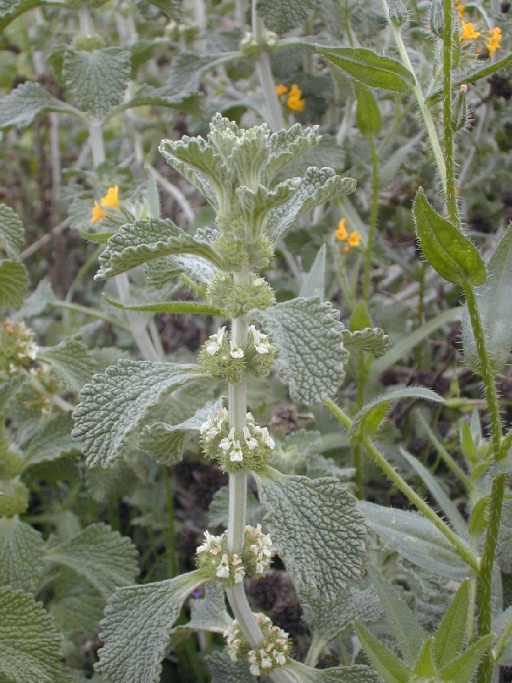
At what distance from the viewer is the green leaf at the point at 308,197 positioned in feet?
2.84

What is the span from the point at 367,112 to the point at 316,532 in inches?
37.2

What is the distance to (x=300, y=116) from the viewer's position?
6.46 feet

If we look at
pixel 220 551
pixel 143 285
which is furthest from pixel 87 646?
pixel 143 285

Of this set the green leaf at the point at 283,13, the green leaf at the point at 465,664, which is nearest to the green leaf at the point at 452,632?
the green leaf at the point at 465,664

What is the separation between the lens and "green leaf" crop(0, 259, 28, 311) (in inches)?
53.3

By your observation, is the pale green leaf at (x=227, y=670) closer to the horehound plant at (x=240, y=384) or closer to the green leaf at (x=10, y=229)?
the horehound plant at (x=240, y=384)

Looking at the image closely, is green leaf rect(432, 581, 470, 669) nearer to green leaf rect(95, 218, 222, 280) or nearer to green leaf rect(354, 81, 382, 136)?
green leaf rect(95, 218, 222, 280)

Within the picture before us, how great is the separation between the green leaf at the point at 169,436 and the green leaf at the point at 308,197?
265mm

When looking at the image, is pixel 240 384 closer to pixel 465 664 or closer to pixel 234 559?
pixel 234 559

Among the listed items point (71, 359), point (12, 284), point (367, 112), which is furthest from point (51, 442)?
point (367, 112)

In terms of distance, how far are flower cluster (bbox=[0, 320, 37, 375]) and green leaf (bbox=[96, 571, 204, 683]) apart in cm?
59

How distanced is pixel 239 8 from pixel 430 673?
6.74 feet

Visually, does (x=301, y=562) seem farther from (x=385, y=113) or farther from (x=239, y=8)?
(x=239, y=8)

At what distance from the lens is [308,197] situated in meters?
0.87
